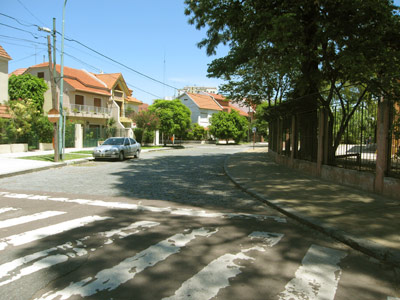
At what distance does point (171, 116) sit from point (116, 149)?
77.6 feet

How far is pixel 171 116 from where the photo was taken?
4244 cm

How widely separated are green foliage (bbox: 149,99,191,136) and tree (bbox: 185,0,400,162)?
92.5ft

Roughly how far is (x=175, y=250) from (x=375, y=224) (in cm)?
353

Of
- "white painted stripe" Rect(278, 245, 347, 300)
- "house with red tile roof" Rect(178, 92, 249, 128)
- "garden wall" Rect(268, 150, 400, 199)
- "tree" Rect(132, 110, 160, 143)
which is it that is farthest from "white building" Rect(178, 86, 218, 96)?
"white painted stripe" Rect(278, 245, 347, 300)

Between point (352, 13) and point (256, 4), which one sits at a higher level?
point (256, 4)

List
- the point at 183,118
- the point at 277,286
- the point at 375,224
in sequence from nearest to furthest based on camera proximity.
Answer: the point at 277,286 → the point at 375,224 → the point at 183,118

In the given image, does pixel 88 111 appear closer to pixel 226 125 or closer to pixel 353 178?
pixel 226 125

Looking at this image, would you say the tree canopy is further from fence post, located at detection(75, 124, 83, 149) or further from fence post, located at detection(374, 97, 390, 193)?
fence post, located at detection(75, 124, 83, 149)

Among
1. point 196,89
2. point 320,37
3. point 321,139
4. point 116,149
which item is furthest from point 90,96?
point 196,89

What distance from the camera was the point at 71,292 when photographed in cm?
309

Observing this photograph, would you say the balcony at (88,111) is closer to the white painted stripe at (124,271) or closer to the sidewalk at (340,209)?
the sidewalk at (340,209)

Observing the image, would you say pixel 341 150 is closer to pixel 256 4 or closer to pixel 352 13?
pixel 352 13

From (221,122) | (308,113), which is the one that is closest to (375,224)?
(308,113)

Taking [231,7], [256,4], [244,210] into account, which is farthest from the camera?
[231,7]
